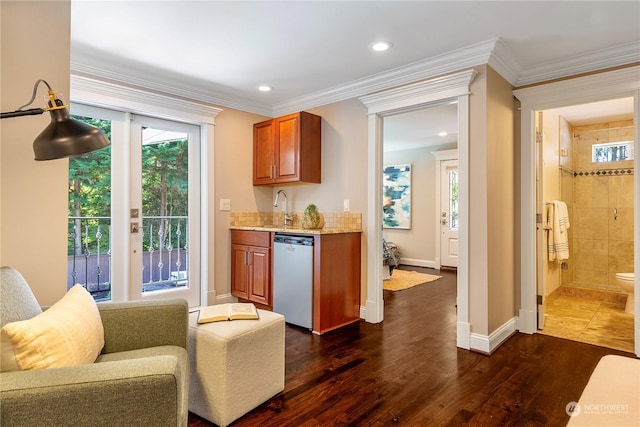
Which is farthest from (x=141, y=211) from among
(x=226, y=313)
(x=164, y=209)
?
(x=226, y=313)

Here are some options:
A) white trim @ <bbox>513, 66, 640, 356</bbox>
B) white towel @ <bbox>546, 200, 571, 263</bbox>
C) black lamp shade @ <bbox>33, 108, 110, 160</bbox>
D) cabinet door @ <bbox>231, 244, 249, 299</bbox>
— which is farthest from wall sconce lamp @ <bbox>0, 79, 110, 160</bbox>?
white towel @ <bbox>546, 200, 571, 263</bbox>

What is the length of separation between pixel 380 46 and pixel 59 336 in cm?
269

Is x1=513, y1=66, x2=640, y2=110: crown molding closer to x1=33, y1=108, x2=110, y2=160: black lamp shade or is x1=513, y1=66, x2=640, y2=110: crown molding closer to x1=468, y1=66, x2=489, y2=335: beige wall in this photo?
x1=468, y1=66, x2=489, y2=335: beige wall

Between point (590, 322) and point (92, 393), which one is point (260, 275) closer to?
point (92, 393)

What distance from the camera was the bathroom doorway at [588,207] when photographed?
416 centimetres

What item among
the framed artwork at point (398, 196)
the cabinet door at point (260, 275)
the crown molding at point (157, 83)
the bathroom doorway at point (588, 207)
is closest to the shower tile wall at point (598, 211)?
the bathroom doorway at point (588, 207)

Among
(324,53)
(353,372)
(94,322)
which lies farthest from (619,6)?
(94,322)

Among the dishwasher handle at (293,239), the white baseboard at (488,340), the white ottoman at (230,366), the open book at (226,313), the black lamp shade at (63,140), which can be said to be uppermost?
the black lamp shade at (63,140)

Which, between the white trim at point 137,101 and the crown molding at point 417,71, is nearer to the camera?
the crown molding at point 417,71

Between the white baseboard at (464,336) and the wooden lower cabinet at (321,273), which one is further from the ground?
the wooden lower cabinet at (321,273)

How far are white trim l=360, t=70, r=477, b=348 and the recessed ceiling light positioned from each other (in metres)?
0.51

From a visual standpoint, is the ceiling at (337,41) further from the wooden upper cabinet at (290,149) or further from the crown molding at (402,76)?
the wooden upper cabinet at (290,149)

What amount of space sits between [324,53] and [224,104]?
156 centimetres

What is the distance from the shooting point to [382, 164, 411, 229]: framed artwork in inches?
284
